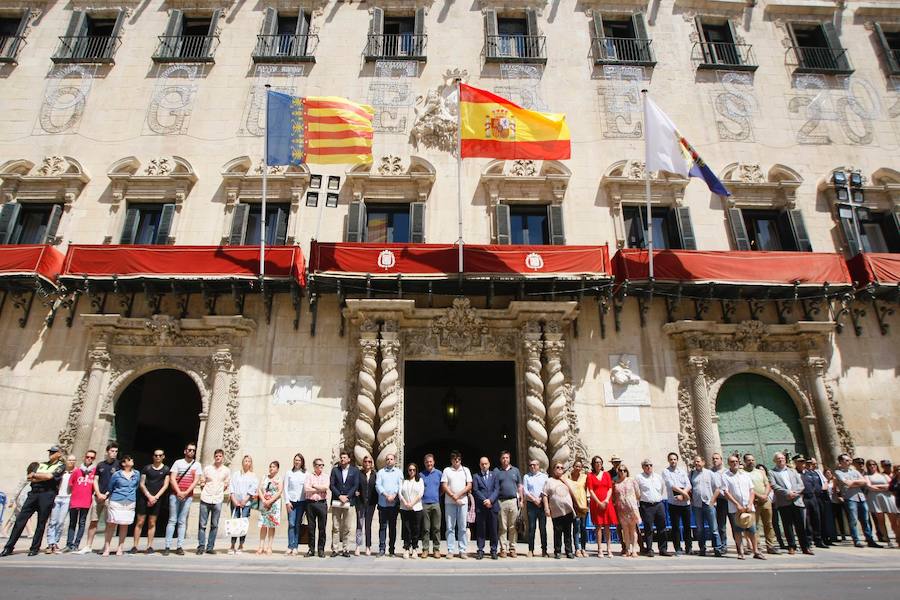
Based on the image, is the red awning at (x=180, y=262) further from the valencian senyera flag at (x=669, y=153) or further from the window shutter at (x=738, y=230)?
the window shutter at (x=738, y=230)

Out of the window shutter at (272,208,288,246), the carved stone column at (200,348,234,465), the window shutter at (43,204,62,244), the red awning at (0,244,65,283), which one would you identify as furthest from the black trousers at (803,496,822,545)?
the window shutter at (43,204,62,244)

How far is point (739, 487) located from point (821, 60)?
55.2 feet

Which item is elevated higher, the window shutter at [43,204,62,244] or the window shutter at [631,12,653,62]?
the window shutter at [631,12,653,62]

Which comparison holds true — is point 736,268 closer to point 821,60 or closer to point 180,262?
point 821,60

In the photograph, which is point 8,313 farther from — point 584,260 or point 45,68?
point 584,260

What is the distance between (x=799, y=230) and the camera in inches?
611

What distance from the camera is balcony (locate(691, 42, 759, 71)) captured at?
18.4 m

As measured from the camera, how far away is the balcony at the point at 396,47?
59.5 feet

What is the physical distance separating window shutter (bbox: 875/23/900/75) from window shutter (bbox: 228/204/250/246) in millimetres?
22244

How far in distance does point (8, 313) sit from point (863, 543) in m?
21.6

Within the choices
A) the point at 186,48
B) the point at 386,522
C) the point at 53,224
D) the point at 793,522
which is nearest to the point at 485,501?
the point at 386,522

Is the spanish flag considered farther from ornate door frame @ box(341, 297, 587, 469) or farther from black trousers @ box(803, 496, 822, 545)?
black trousers @ box(803, 496, 822, 545)

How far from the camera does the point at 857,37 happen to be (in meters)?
19.3

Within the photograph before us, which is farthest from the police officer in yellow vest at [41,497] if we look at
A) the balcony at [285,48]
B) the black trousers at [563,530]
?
the balcony at [285,48]
